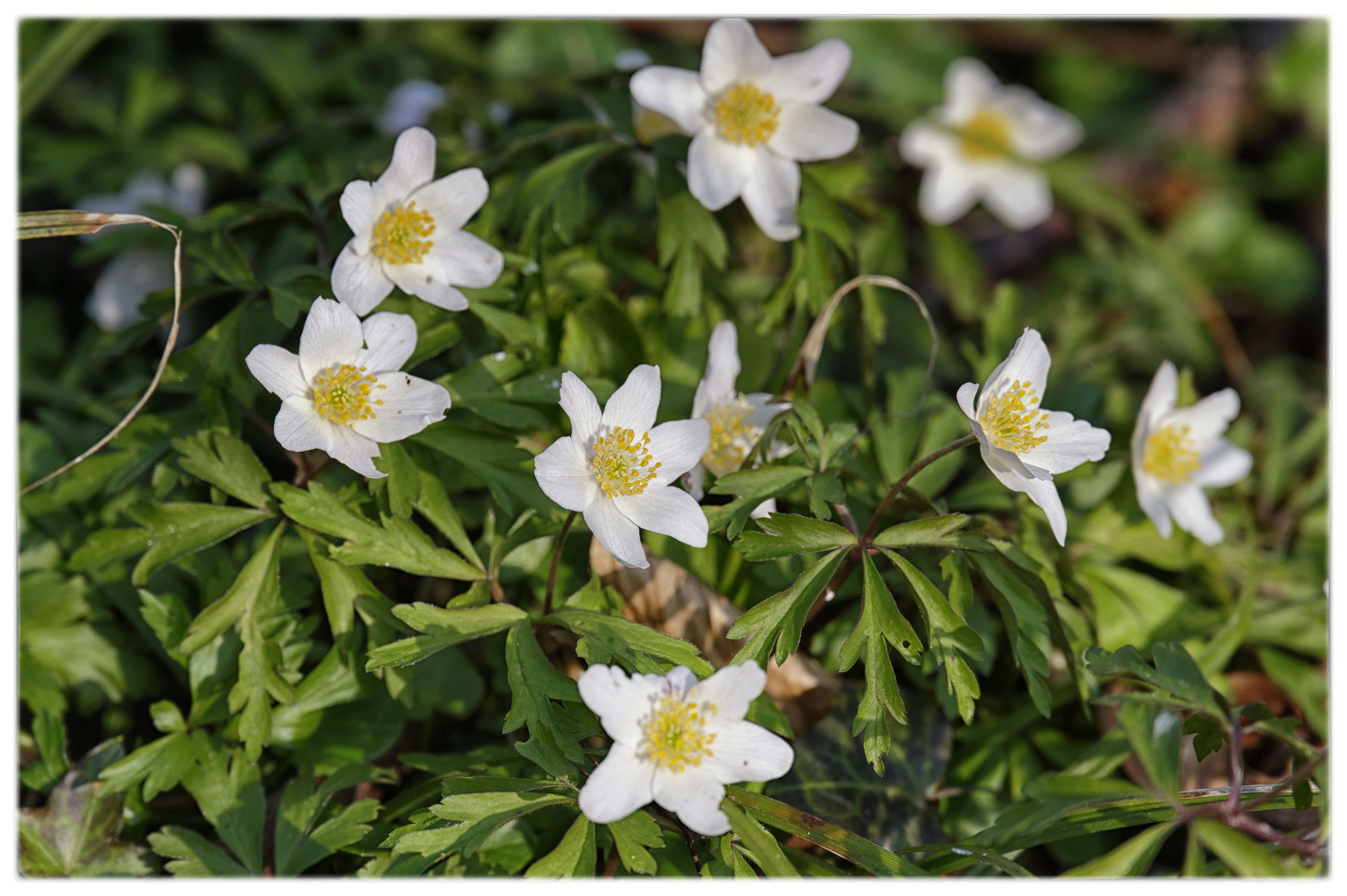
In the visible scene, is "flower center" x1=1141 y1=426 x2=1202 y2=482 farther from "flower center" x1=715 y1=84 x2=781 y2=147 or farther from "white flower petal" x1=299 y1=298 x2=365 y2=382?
"white flower petal" x1=299 y1=298 x2=365 y2=382

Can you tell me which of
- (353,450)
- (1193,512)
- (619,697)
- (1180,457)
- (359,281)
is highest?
(359,281)

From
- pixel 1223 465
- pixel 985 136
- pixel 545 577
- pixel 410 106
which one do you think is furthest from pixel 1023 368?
pixel 985 136

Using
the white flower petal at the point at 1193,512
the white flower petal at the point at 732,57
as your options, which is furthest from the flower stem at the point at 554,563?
the white flower petal at the point at 1193,512

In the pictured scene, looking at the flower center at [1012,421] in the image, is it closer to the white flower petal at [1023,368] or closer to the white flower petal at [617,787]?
the white flower petal at [1023,368]

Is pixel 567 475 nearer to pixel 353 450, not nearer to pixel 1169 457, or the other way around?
pixel 353 450

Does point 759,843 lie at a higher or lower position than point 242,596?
lower

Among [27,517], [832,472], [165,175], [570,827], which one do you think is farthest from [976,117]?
[27,517]

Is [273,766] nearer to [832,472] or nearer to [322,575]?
[322,575]
